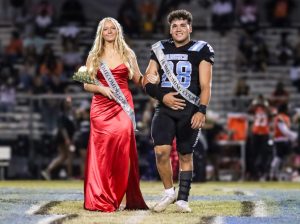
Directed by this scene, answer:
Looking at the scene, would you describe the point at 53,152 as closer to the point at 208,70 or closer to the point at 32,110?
the point at 32,110

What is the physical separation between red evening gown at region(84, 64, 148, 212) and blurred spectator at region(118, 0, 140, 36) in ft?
54.5

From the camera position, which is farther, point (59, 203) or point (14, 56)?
point (14, 56)

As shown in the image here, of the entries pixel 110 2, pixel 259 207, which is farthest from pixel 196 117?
pixel 110 2

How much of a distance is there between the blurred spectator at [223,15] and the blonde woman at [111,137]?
1668 centimetres

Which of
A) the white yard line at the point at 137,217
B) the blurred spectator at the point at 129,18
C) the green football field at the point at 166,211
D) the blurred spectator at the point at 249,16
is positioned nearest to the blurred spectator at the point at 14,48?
the blurred spectator at the point at 129,18

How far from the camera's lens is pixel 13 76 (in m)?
26.4

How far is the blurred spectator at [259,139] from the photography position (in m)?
22.8

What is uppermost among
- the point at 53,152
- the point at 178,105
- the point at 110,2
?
the point at 110,2

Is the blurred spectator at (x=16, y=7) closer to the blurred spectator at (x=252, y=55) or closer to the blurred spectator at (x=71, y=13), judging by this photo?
the blurred spectator at (x=71, y=13)

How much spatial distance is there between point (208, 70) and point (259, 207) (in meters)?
1.71

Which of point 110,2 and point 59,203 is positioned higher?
point 110,2

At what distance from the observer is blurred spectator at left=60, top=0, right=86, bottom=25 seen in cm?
2953

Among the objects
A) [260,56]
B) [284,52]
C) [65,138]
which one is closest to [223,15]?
[260,56]

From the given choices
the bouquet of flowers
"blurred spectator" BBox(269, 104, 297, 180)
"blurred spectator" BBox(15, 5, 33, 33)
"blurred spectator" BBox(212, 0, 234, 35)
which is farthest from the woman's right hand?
"blurred spectator" BBox(15, 5, 33, 33)
